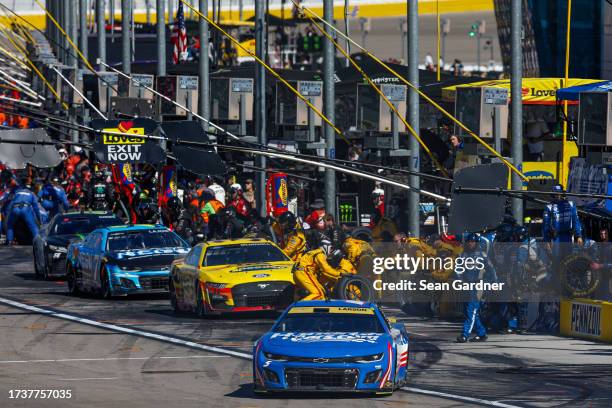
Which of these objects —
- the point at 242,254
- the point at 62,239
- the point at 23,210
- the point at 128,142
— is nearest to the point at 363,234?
the point at 242,254

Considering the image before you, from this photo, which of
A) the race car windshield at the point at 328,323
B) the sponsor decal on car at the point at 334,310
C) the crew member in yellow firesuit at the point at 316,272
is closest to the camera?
the race car windshield at the point at 328,323

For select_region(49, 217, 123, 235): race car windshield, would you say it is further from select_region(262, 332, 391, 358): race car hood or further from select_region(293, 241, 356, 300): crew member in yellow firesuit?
select_region(262, 332, 391, 358): race car hood

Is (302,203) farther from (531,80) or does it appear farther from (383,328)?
(383,328)

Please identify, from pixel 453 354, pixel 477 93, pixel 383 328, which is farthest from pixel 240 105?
pixel 383 328

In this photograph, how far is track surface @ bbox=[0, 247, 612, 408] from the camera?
15617 mm

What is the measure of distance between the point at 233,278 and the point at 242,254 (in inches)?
37.6

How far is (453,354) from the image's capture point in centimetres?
1967

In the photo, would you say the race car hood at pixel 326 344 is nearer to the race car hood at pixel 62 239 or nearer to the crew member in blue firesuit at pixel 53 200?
the race car hood at pixel 62 239

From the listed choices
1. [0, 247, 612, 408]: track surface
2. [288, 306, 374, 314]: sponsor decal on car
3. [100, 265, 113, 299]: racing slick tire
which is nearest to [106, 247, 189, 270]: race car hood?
[100, 265, 113, 299]: racing slick tire

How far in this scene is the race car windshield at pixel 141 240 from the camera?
2758cm

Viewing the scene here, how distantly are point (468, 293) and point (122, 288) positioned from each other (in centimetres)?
794

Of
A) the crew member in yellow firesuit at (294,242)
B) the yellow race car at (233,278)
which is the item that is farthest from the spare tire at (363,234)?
the yellow race car at (233,278)

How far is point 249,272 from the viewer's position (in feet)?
78.3

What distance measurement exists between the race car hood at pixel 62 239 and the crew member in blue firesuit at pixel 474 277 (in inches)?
462
